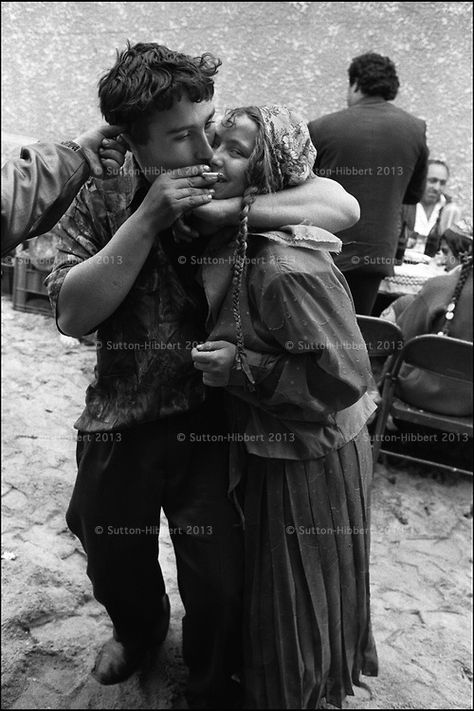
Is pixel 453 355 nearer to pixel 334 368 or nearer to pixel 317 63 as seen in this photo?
pixel 334 368

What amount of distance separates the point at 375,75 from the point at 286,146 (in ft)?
7.16

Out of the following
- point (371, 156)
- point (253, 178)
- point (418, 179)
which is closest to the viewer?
point (253, 178)

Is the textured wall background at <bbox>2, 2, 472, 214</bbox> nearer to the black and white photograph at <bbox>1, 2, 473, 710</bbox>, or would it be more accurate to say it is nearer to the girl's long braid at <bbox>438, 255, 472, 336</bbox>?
the girl's long braid at <bbox>438, 255, 472, 336</bbox>

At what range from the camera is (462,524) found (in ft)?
10.2

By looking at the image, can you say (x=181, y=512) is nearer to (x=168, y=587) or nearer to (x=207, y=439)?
(x=207, y=439)

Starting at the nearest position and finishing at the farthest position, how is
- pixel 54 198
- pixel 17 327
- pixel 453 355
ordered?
1. pixel 54 198
2. pixel 453 355
3. pixel 17 327

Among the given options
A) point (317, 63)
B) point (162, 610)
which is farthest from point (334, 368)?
point (317, 63)

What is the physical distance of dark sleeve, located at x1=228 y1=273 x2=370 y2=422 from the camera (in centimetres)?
126

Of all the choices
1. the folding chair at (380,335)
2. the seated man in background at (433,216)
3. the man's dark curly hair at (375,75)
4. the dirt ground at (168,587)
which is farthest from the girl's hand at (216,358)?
the seated man in background at (433,216)

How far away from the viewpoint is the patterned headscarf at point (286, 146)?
49.4 inches

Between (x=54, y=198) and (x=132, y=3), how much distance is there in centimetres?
533

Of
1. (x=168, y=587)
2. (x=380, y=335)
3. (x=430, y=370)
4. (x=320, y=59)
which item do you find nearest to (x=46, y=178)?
(x=168, y=587)

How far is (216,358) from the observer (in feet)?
4.30

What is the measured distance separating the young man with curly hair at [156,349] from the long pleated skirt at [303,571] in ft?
0.22
